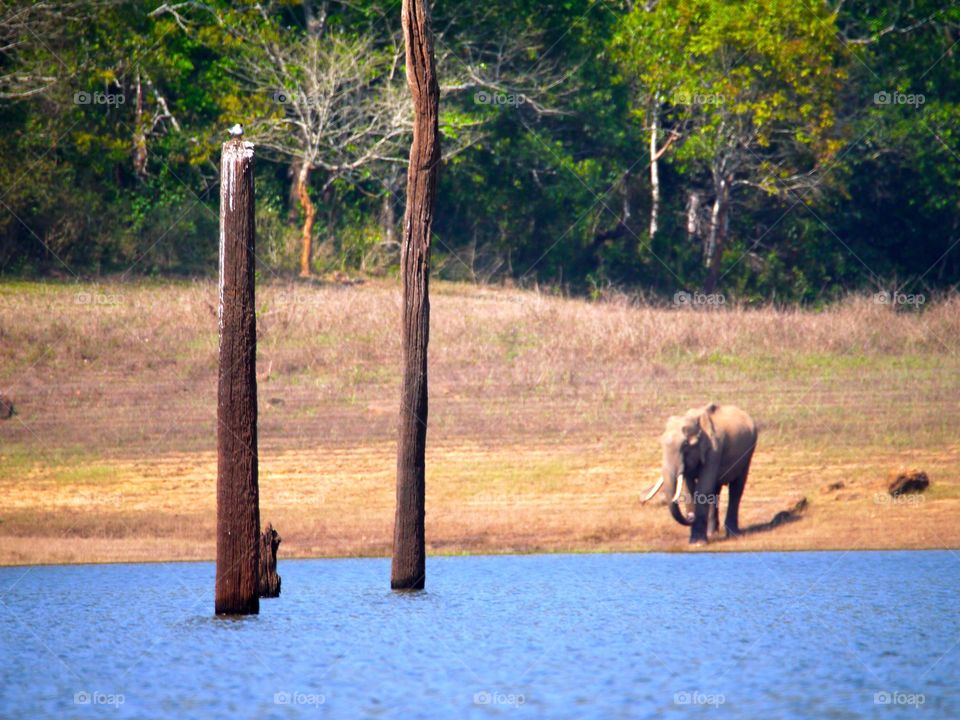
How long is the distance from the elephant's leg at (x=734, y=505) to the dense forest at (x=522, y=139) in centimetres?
1793

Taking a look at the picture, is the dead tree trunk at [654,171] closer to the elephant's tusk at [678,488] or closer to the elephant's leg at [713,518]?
the elephant's leg at [713,518]

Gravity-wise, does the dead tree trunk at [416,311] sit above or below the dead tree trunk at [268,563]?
above

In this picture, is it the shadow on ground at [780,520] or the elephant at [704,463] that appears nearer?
the elephant at [704,463]

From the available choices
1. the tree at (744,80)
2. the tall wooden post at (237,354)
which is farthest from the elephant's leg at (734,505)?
the tree at (744,80)

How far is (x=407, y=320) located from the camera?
2064 cm

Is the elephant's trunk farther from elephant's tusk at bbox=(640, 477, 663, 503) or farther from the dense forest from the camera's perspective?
the dense forest

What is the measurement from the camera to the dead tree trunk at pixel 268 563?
62.0 feet

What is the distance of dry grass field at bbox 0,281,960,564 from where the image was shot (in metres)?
26.2

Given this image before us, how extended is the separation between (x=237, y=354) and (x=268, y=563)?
99.5 inches

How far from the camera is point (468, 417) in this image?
102ft

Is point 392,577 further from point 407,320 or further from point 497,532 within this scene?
point 497,532

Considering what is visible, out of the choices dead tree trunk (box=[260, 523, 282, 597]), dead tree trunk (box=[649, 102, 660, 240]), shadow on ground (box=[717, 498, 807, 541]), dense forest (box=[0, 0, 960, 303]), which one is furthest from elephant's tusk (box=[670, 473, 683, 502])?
dead tree trunk (box=[649, 102, 660, 240])

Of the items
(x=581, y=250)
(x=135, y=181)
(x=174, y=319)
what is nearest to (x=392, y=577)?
(x=174, y=319)

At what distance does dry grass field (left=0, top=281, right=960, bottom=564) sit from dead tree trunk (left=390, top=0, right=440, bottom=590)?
16.5 feet
